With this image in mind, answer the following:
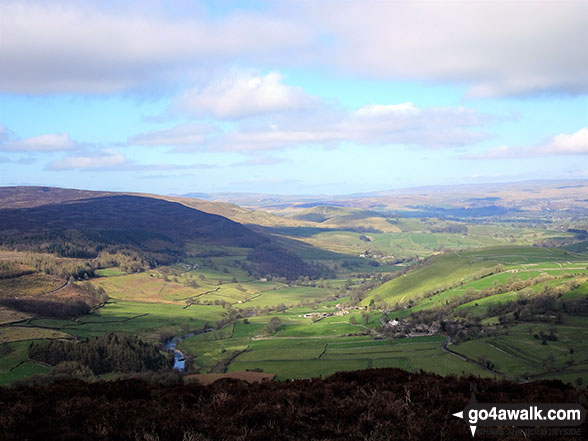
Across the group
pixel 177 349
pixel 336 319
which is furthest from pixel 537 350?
pixel 177 349

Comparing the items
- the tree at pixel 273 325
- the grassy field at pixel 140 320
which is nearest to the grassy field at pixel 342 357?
the tree at pixel 273 325

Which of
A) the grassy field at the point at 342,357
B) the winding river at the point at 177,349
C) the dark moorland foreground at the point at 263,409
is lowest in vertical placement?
the winding river at the point at 177,349

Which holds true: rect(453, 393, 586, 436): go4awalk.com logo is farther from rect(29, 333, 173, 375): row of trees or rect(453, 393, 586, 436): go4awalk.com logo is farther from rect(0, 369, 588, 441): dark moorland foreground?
rect(29, 333, 173, 375): row of trees

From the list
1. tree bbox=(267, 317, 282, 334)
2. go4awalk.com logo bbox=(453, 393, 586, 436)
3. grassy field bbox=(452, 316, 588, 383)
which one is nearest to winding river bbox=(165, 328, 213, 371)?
tree bbox=(267, 317, 282, 334)

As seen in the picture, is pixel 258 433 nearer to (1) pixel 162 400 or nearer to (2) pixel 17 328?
(1) pixel 162 400

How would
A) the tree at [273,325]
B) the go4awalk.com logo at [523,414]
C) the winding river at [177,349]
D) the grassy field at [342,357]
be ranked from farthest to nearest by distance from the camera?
1. the tree at [273,325]
2. the winding river at [177,349]
3. the grassy field at [342,357]
4. the go4awalk.com logo at [523,414]

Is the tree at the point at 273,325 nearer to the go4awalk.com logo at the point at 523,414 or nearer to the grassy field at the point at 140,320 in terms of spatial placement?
the grassy field at the point at 140,320
